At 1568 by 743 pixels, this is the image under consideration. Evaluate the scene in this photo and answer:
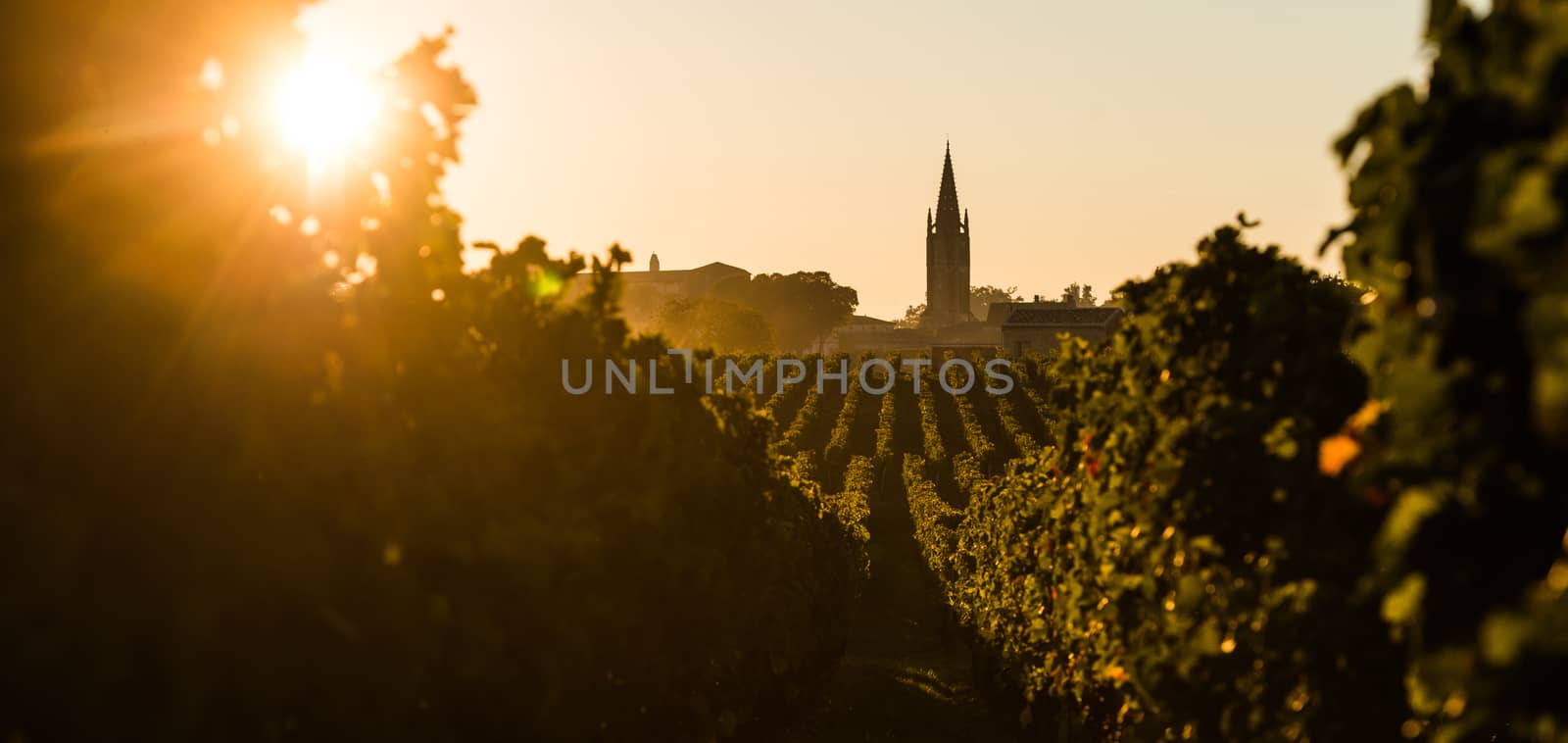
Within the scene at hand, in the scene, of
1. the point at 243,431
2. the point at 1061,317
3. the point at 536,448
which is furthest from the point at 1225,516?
the point at 1061,317

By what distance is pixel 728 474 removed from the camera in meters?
11.7

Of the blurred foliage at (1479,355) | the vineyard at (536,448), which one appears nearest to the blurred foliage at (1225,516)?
the vineyard at (536,448)

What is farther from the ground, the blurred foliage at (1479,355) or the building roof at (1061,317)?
the building roof at (1061,317)

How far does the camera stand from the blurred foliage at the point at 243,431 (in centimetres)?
452

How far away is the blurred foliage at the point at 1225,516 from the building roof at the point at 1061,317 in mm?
134025

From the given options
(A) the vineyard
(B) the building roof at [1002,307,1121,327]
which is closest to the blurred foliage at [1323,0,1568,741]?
(A) the vineyard

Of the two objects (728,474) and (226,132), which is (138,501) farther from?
(728,474)

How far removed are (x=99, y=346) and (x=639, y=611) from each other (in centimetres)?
522

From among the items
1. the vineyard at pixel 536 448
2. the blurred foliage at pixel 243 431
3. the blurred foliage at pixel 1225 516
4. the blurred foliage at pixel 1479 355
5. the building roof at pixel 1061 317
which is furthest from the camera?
the building roof at pixel 1061 317

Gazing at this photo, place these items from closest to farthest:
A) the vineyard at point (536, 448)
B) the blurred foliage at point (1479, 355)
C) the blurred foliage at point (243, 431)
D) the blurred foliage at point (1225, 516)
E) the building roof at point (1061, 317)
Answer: the blurred foliage at point (1479, 355) < the vineyard at point (536, 448) < the blurred foliage at point (243, 431) < the blurred foliage at point (1225, 516) < the building roof at point (1061, 317)

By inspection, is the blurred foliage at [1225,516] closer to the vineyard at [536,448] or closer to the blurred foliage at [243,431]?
the vineyard at [536,448]

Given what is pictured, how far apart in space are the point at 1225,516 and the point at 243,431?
19.6ft

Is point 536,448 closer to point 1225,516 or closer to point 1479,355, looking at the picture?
point 1225,516

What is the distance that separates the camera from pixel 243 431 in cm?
516
